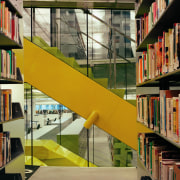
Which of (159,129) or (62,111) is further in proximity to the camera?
(62,111)

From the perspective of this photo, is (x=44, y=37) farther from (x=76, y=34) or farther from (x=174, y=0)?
(x=174, y=0)

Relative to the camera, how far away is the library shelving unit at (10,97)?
210 centimetres

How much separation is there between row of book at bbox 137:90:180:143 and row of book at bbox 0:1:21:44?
1.48 meters

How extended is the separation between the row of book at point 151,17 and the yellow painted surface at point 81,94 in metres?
1.42

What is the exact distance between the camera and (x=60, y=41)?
4.52 m

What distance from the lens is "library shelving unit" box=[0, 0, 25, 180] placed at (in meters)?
2.10

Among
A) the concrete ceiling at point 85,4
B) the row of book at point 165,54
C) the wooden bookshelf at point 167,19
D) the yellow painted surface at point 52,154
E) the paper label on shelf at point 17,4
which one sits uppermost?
the concrete ceiling at point 85,4

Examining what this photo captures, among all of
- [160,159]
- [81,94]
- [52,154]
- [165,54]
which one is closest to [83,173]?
[81,94]

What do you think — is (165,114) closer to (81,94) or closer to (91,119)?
(91,119)

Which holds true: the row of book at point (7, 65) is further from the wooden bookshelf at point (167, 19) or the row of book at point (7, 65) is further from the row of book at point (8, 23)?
the wooden bookshelf at point (167, 19)

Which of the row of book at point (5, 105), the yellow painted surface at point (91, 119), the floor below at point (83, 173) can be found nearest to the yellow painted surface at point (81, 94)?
the yellow painted surface at point (91, 119)

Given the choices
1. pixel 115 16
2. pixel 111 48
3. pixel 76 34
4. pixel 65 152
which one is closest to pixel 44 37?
pixel 76 34

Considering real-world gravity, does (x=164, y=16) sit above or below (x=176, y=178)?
above

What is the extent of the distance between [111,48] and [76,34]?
781 millimetres
